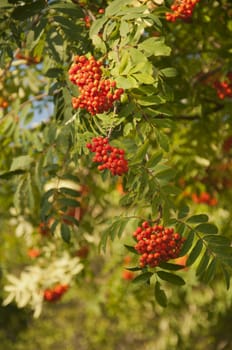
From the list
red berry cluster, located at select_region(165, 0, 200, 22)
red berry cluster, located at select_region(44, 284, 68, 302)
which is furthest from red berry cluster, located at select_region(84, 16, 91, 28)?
red berry cluster, located at select_region(44, 284, 68, 302)

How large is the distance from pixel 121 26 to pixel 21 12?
1.92 ft

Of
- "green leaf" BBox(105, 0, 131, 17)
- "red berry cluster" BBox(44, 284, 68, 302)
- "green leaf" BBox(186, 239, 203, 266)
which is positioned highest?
"green leaf" BBox(105, 0, 131, 17)

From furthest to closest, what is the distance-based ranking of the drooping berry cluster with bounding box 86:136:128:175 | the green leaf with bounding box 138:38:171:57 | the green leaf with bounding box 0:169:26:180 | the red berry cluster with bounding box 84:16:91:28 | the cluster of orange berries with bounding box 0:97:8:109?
the cluster of orange berries with bounding box 0:97:8:109
the green leaf with bounding box 0:169:26:180
the red berry cluster with bounding box 84:16:91:28
the green leaf with bounding box 138:38:171:57
the drooping berry cluster with bounding box 86:136:128:175

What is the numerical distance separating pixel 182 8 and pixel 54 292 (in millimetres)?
3833

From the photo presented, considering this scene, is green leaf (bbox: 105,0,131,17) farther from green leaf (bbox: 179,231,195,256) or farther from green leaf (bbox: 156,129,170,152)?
green leaf (bbox: 179,231,195,256)

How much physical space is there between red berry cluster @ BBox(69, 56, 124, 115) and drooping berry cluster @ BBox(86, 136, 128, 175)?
5.8 inches

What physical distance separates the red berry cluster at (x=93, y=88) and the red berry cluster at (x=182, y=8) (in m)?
0.70

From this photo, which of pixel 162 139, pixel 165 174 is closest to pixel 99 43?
pixel 162 139

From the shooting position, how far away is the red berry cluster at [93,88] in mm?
2480

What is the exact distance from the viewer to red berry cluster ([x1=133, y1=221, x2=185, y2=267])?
2525 mm

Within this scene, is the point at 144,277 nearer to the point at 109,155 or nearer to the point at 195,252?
the point at 195,252

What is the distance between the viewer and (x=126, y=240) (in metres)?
5.89

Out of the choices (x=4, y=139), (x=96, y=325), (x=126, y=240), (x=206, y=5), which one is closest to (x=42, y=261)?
(x=126, y=240)

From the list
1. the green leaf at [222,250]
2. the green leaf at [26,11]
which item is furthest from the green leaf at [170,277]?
the green leaf at [26,11]
